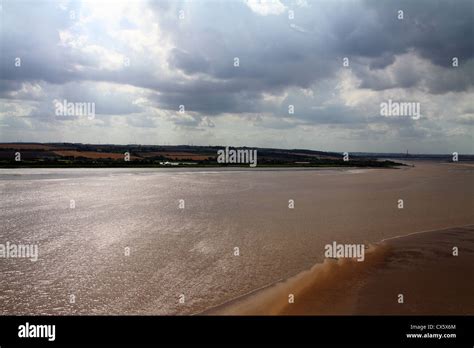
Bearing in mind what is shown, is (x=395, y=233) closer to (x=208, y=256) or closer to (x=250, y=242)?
(x=250, y=242)

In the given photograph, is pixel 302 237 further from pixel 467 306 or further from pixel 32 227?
pixel 32 227

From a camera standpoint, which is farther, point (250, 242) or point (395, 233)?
point (395, 233)

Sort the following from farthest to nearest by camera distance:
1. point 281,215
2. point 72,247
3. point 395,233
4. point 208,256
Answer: point 281,215 → point 395,233 → point 72,247 → point 208,256

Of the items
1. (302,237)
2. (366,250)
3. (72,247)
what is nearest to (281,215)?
(302,237)

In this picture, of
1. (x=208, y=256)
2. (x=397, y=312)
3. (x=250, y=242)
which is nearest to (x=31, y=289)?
(x=208, y=256)
